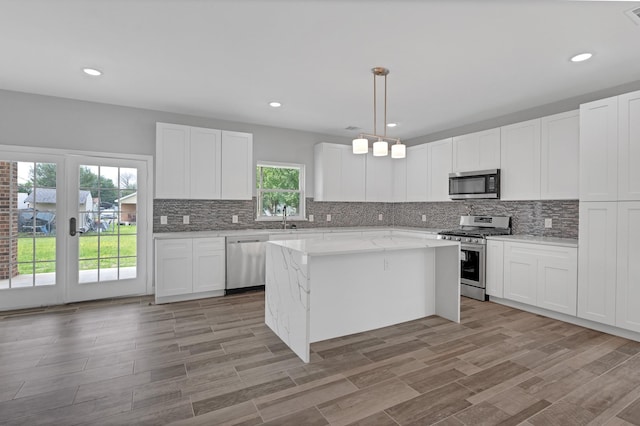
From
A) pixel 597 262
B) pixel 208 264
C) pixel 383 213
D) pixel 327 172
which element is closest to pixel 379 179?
pixel 383 213

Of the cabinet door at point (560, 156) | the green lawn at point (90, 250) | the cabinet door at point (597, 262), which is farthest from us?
the green lawn at point (90, 250)

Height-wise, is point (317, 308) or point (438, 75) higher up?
point (438, 75)

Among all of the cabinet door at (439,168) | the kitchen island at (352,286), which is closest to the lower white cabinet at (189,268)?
the kitchen island at (352,286)

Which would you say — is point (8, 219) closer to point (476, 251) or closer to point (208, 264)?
point (208, 264)

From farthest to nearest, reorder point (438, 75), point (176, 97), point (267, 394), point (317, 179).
Result: point (317, 179)
point (176, 97)
point (438, 75)
point (267, 394)

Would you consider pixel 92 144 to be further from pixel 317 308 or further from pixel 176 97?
pixel 317 308

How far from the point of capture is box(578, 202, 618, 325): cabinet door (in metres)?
3.18

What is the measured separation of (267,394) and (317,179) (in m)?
4.06

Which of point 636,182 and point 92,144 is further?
point 92,144

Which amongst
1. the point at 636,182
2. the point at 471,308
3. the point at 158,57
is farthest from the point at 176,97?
the point at 636,182

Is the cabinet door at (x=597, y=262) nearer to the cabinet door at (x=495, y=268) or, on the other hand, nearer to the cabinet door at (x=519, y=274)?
the cabinet door at (x=519, y=274)

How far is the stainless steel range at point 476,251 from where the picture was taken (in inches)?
173

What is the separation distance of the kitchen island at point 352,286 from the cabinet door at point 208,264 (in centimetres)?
137

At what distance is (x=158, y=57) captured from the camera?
116 inches
